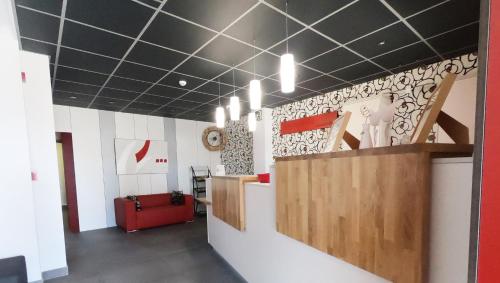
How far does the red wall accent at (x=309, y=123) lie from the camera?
428 cm

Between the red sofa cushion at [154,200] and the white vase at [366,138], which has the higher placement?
the white vase at [366,138]

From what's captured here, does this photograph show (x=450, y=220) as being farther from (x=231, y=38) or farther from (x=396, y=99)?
(x=231, y=38)

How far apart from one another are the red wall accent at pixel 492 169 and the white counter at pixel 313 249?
304mm

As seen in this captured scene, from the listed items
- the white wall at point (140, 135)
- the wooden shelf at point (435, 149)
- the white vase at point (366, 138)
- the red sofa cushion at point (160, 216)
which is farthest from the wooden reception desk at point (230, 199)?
the white wall at point (140, 135)

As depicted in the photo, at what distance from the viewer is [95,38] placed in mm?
2289

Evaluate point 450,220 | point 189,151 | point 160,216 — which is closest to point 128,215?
point 160,216

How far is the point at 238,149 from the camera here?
6547 millimetres

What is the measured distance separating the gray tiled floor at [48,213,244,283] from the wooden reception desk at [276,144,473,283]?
182 centimetres

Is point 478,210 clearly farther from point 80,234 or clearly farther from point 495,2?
point 80,234

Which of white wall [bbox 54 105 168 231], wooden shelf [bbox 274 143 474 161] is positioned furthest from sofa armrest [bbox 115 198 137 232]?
wooden shelf [bbox 274 143 474 161]

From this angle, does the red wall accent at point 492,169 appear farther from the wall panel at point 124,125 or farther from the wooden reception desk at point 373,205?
the wall panel at point 124,125

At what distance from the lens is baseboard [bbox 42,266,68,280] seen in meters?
2.84

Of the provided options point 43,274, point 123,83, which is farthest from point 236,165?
point 43,274

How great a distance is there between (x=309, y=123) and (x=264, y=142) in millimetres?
1294
